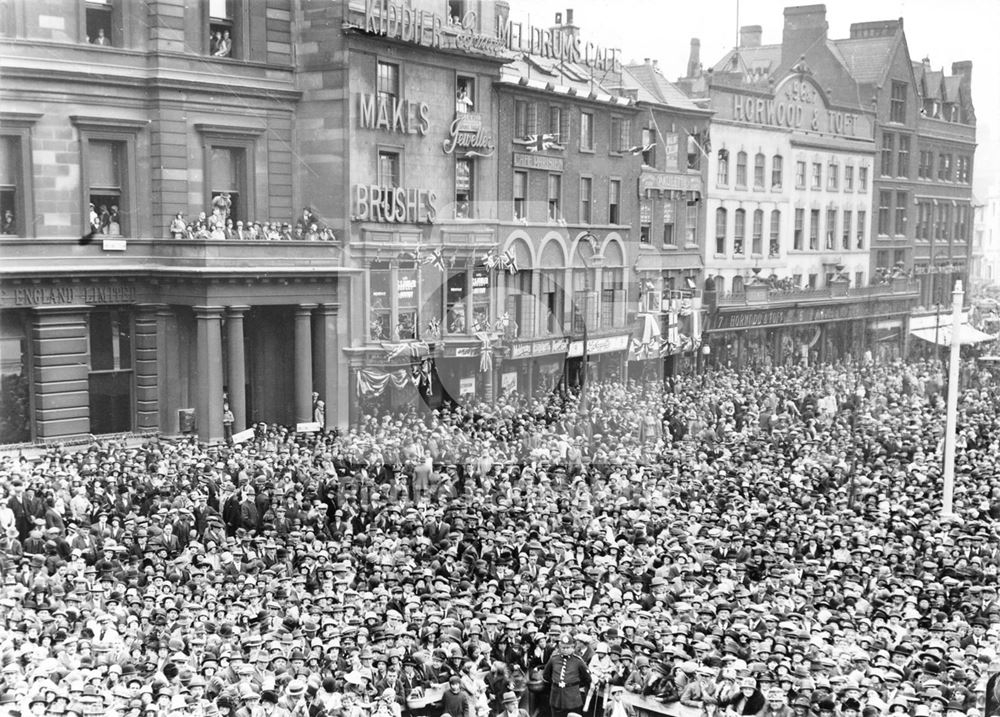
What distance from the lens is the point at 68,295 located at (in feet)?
45.9

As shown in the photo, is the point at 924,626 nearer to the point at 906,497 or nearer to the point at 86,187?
the point at 906,497

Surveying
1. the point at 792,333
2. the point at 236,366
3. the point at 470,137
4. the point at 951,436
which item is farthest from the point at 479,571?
the point at 792,333

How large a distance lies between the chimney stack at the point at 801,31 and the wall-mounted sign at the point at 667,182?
279 cm

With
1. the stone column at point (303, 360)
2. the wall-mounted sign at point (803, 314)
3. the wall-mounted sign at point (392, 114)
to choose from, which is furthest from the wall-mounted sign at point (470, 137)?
the wall-mounted sign at point (803, 314)

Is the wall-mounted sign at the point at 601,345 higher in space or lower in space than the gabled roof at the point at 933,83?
lower

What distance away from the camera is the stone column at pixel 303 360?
51.7ft

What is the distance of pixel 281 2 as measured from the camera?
1543 cm

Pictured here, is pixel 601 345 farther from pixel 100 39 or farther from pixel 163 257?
pixel 100 39

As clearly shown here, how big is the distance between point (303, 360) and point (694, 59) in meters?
8.87

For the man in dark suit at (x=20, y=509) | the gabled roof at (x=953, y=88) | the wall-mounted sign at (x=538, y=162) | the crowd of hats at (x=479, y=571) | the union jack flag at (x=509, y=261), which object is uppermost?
the gabled roof at (x=953, y=88)

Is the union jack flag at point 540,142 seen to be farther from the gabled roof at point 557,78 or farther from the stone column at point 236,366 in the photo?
the stone column at point 236,366

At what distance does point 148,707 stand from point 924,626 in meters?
9.43

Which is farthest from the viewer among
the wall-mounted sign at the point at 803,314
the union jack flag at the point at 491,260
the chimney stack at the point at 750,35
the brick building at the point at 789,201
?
the wall-mounted sign at the point at 803,314

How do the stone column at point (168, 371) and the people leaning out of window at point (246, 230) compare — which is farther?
the people leaning out of window at point (246, 230)
